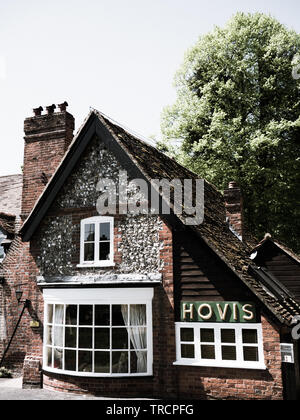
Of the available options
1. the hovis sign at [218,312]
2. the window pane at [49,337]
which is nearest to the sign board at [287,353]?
the hovis sign at [218,312]

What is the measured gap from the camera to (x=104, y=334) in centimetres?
1038

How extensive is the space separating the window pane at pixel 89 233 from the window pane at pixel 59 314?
2.20m

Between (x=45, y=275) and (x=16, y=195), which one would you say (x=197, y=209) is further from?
(x=16, y=195)

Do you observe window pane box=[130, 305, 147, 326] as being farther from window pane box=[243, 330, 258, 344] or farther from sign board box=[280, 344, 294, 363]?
sign board box=[280, 344, 294, 363]

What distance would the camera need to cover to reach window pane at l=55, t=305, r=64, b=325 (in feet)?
36.5

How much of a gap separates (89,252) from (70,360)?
3.19 metres

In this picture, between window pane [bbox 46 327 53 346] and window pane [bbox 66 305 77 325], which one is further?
window pane [bbox 46 327 53 346]

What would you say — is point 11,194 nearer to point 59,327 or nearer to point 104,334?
point 59,327

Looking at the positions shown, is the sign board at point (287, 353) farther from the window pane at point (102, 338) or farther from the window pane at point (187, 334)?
the window pane at point (102, 338)

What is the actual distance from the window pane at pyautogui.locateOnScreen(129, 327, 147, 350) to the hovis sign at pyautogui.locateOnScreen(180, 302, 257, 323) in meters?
1.20

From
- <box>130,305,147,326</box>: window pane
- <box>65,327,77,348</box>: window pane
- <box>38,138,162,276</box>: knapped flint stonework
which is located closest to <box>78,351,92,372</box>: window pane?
<box>65,327,77,348</box>: window pane

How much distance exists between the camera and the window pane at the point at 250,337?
947cm

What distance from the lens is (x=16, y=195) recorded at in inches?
689

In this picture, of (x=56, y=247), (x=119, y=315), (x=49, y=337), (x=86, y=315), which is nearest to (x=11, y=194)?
(x=56, y=247)
